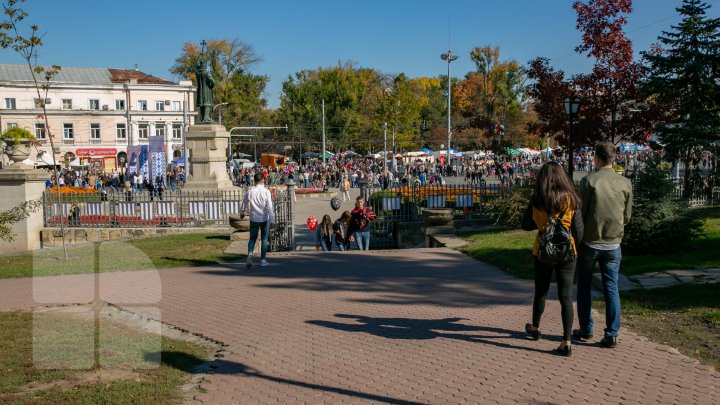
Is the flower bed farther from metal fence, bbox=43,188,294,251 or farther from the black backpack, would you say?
the black backpack

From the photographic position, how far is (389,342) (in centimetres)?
592

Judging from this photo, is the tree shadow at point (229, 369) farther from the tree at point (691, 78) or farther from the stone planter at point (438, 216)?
the tree at point (691, 78)

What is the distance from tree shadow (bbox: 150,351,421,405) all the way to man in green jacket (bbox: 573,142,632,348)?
2.14 m

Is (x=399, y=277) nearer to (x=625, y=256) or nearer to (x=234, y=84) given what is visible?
(x=625, y=256)

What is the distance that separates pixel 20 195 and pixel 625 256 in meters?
13.9

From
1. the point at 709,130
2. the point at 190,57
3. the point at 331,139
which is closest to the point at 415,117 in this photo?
the point at 331,139

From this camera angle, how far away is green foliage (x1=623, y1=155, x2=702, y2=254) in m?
9.51

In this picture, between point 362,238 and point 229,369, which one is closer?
point 229,369

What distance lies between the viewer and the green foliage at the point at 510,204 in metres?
13.9

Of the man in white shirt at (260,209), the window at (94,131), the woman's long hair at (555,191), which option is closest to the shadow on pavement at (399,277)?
the man in white shirt at (260,209)

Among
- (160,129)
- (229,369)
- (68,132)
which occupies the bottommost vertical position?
(229,369)

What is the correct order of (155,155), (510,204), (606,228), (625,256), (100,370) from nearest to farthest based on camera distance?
(100,370)
(606,228)
(625,256)
(510,204)
(155,155)

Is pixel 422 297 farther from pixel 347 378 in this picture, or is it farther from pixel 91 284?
pixel 91 284

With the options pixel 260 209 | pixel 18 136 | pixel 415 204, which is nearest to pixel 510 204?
pixel 415 204
